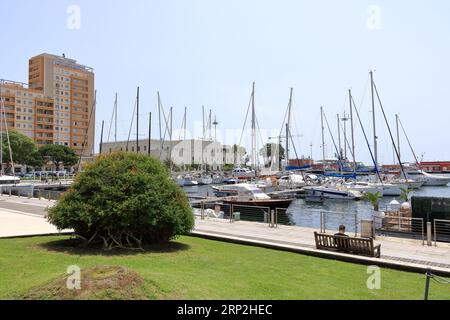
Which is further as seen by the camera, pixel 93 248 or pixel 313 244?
pixel 313 244

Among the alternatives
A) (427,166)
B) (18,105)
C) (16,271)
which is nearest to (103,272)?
(16,271)

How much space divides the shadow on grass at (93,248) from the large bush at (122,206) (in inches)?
13.1

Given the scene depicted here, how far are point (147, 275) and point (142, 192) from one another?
537 centimetres

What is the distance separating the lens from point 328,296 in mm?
8336

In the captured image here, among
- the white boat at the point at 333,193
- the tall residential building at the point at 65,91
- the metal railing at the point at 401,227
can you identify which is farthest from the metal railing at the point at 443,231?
the tall residential building at the point at 65,91

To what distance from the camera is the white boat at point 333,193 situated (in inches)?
2047

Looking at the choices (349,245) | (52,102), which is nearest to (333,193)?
(349,245)

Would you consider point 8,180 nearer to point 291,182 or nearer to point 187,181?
point 187,181

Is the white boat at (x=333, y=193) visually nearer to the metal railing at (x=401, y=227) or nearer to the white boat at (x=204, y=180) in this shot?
the metal railing at (x=401, y=227)

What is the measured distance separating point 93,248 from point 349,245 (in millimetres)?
8307

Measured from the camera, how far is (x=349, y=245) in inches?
531

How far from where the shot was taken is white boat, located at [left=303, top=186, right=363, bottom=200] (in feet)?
171

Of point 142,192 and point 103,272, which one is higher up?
point 142,192
